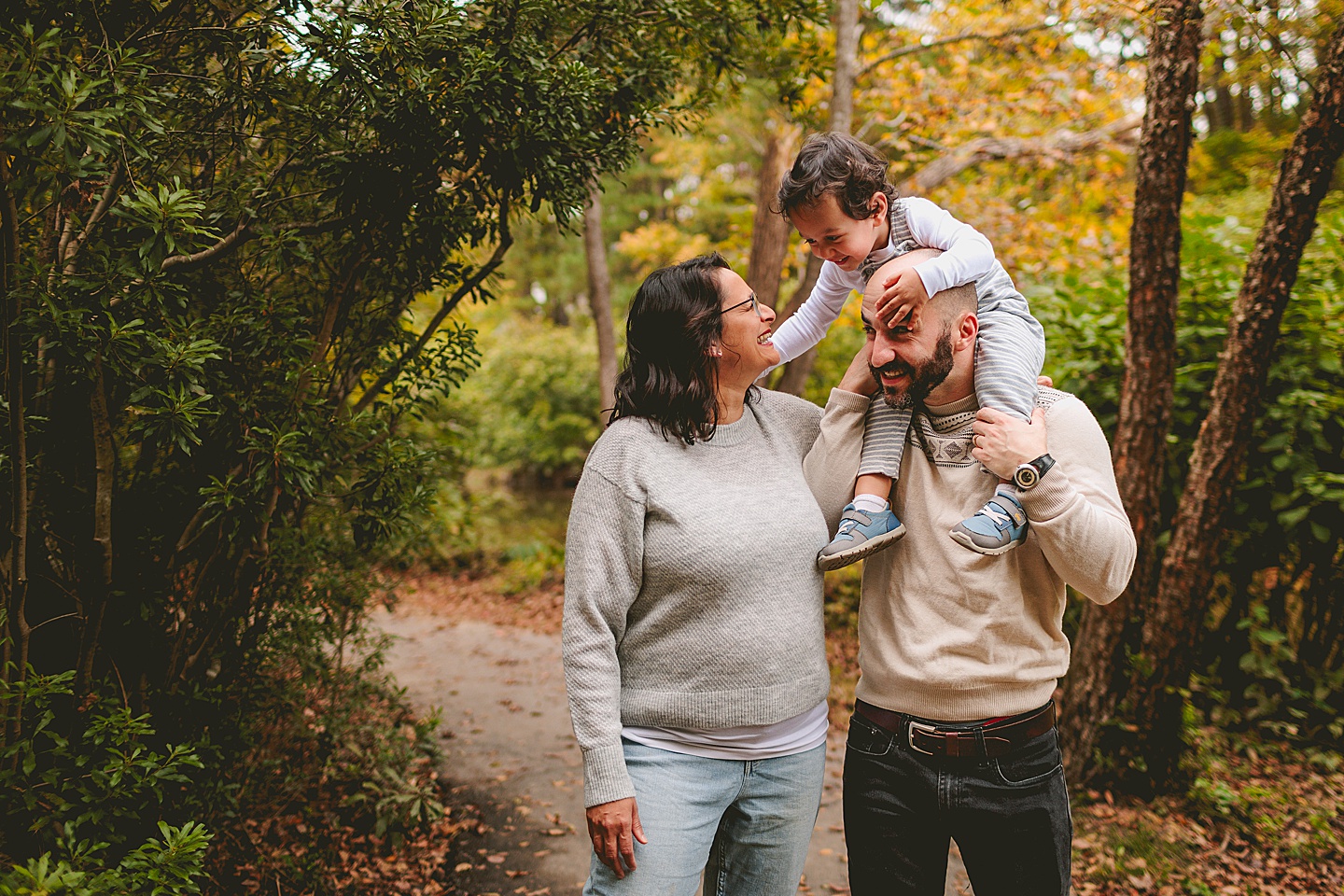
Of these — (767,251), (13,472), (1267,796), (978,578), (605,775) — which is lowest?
(1267,796)

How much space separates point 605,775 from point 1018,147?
263 inches

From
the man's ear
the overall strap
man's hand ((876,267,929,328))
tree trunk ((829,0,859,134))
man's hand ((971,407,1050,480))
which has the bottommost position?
man's hand ((971,407,1050,480))

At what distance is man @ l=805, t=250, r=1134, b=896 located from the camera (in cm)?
167

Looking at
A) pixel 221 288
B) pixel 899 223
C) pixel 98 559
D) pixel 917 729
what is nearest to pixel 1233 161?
pixel 899 223

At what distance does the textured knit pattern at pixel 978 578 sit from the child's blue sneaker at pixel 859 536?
87 mm

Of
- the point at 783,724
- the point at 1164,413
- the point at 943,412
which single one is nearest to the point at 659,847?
the point at 783,724

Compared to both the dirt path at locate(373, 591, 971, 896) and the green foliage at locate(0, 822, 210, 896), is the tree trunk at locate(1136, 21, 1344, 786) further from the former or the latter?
the green foliage at locate(0, 822, 210, 896)

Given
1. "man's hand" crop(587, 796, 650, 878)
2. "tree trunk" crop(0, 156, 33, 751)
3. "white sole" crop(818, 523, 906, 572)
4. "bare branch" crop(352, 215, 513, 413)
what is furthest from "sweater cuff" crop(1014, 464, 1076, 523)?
"tree trunk" crop(0, 156, 33, 751)

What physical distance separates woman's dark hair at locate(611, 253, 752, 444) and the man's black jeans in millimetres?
796

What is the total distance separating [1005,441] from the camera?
165cm

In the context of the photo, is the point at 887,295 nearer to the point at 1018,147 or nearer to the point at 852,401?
the point at 852,401

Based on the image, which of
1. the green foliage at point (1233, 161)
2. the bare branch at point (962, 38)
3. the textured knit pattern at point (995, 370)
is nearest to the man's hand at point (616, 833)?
the textured knit pattern at point (995, 370)

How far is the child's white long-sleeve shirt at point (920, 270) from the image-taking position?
185 centimetres

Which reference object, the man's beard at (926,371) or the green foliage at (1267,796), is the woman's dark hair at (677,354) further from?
the green foliage at (1267,796)
